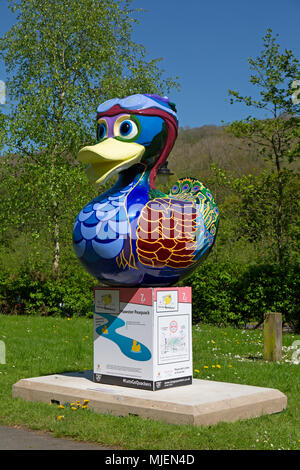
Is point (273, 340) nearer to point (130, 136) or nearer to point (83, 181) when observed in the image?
point (130, 136)

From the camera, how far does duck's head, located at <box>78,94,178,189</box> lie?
683 centimetres

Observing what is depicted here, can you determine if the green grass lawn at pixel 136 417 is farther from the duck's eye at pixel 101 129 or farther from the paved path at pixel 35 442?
the duck's eye at pixel 101 129

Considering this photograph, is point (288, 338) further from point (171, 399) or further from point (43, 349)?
point (171, 399)

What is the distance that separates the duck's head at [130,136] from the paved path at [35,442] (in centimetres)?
276

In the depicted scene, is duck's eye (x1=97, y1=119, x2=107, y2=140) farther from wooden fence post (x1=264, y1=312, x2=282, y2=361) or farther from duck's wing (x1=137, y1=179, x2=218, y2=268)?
wooden fence post (x1=264, y1=312, x2=282, y2=361)

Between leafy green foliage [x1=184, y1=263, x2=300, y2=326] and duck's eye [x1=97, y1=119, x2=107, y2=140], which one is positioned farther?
leafy green foliage [x1=184, y1=263, x2=300, y2=326]

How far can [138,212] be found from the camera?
6617mm

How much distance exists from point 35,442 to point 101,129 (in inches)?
140

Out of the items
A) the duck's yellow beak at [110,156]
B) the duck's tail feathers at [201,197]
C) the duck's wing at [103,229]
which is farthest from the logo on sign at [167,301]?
the duck's yellow beak at [110,156]

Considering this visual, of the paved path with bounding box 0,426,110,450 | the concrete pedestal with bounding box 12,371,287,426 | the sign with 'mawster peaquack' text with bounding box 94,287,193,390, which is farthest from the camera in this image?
the sign with 'mawster peaquack' text with bounding box 94,287,193,390

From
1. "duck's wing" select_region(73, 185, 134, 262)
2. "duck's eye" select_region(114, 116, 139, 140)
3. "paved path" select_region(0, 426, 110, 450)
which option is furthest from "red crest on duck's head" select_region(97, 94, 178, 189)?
"paved path" select_region(0, 426, 110, 450)

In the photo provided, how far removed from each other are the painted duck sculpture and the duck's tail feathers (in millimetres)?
12
